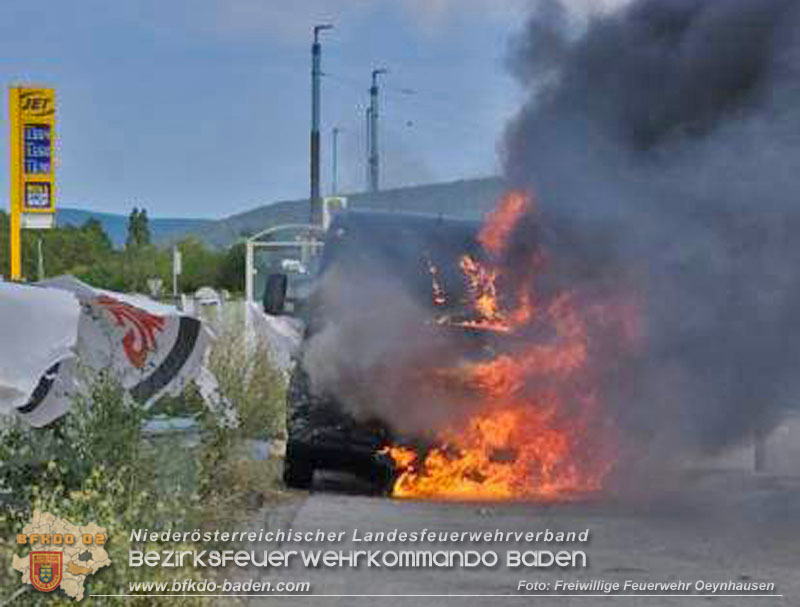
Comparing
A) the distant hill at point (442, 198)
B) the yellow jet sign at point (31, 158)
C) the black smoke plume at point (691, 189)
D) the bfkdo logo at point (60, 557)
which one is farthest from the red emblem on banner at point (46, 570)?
the yellow jet sign at point (31, 158)

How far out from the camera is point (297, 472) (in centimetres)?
1244

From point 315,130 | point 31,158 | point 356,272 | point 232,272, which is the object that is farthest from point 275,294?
point 232,272

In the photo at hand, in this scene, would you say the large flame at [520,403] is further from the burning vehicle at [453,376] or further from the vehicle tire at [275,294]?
the vehicle tire at [275,294]

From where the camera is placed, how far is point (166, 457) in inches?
338

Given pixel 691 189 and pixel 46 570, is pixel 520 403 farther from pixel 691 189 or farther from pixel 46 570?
pixel 46 570

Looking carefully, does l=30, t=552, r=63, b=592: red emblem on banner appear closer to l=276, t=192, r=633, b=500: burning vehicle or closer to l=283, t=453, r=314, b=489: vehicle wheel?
l=276, t=192, r=633, b=500: burning vehicle

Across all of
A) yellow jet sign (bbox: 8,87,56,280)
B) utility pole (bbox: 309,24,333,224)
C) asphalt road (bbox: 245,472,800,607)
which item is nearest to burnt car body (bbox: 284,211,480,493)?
asphalt road (bbox: 245,472,800,607)

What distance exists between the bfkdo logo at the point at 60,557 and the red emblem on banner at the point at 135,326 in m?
4.93

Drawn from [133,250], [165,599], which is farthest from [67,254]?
[165,599]

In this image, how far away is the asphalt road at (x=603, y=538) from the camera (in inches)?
313

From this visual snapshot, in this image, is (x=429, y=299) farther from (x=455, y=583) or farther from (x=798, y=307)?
(x=455, y=583)

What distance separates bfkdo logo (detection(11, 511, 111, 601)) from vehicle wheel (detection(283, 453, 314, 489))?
626cm

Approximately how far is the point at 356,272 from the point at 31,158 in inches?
366

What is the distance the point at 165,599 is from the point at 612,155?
597cm
